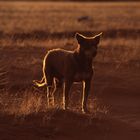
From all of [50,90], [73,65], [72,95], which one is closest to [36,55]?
[72,95]

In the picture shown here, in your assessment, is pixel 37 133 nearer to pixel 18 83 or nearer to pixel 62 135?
pixel 62 135

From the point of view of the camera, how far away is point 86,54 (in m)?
10.5

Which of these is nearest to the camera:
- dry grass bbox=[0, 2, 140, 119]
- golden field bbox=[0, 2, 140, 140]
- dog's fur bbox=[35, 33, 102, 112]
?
golden field bbox=[0, 2, 140, 140]

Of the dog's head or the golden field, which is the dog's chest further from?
the golden field

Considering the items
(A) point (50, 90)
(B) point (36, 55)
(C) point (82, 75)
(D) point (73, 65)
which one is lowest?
(B) point (36, 55)

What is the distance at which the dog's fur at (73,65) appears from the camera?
10.5 meters

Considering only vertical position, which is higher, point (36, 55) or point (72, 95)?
point (72, 95)

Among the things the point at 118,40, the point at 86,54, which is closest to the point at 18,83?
the point at 86,54

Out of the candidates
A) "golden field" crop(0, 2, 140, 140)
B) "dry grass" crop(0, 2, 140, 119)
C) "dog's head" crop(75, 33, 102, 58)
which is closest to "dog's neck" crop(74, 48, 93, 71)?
"dog's head" crop(75, 33, 102, 58)

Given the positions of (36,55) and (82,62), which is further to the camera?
(36,55)

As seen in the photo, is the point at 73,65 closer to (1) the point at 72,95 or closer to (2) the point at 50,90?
(2) the point at 50,90

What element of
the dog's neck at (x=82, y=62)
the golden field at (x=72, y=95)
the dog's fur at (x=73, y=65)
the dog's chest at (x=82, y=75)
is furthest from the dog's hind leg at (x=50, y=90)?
the dog's neck at (x=82, y=62)

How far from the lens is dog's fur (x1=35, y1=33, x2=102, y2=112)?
415 inches

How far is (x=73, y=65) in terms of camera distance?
10.9m
